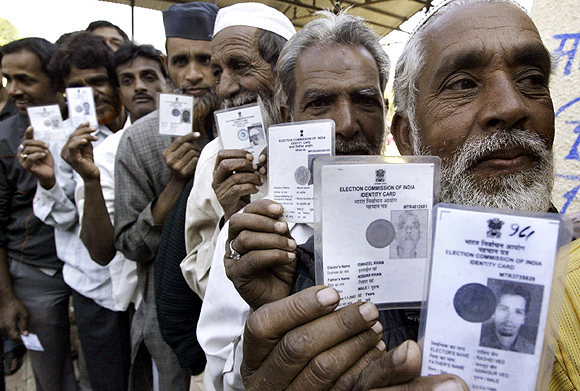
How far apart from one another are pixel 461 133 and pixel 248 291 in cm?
81

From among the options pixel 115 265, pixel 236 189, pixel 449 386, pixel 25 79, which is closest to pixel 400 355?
pixel 449 386

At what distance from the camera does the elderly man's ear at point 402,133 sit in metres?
1.47

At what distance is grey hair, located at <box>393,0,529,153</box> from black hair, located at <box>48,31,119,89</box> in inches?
111

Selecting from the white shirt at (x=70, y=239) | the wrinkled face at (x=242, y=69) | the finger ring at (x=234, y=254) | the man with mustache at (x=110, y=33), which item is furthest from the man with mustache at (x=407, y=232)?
the man with mustache at (x=110, y=33)

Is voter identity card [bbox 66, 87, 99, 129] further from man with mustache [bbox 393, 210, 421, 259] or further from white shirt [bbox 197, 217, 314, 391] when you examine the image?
man with mustache [bbox 393, 210, 421, 259]

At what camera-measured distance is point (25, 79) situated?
329 centimetres

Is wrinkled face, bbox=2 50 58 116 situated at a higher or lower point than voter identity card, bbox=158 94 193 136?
higher

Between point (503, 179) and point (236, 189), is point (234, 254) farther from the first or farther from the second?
point (503, 179)

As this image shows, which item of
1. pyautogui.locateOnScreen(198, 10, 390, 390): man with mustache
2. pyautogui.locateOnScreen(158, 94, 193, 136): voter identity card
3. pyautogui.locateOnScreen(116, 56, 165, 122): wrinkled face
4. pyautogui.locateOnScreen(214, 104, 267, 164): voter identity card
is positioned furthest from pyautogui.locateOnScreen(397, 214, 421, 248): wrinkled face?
pyautogui.locateOnScreen(116, 56, 165, 122): wrinkled face

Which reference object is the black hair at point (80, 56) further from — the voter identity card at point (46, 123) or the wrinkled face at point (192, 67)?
the wrinkled face at point (192, 67)

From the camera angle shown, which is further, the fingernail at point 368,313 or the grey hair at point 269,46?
the grey hair at point 269,46

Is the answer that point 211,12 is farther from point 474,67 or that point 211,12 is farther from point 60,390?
point 60,390

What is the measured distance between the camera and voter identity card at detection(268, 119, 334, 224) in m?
1.22

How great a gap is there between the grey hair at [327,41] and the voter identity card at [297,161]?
0.60m
